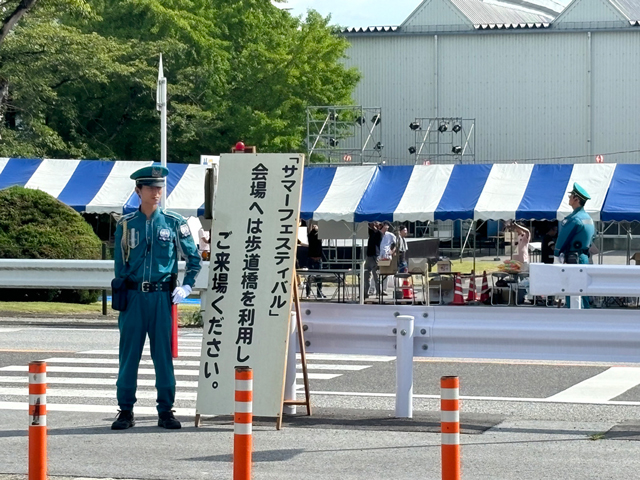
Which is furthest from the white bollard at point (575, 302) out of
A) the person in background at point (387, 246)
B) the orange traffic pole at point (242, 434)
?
the person in background at point (387, 246)

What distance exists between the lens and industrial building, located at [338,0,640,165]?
54.8 meters

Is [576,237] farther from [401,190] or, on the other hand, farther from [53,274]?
[401,190]

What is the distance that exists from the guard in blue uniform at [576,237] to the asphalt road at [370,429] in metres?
1.46

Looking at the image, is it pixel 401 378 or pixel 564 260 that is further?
pixel 564 260

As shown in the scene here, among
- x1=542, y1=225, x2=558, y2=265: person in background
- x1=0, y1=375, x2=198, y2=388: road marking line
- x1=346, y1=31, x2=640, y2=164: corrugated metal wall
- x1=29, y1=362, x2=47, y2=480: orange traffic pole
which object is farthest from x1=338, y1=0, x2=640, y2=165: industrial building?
x1=29, y1=362, x2=47, y2=480: orange traffic pole

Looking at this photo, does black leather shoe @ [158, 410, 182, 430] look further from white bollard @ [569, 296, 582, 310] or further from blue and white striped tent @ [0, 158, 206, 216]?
blue and white striped tent @ [0, 158, 206, 216]

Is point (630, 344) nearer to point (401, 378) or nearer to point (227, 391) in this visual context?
point (401, 378)

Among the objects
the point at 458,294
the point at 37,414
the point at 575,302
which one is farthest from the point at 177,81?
the point at 37,414

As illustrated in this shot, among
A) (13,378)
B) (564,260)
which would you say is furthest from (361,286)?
(13,378)

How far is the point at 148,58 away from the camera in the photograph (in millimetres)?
43281

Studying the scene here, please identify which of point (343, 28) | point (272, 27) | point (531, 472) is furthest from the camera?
point (343, 28)

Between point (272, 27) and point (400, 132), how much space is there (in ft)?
35.3

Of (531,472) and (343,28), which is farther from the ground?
(343,28)

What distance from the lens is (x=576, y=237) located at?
13398 millimetres
